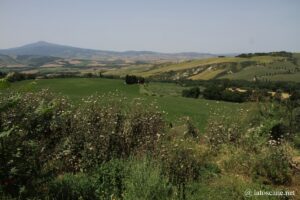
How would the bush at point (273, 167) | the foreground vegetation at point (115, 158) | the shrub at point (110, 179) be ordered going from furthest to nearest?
1. the bush at point (273, 167)
2. the shrub at point (110, 179)
3. the foreground vegetation at point (115, 158)

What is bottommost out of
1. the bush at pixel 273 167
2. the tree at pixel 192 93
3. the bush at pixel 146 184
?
the tree at pixel 192 93

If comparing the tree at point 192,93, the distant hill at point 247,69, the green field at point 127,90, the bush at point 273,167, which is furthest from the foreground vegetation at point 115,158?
the distant hill at point 247,69

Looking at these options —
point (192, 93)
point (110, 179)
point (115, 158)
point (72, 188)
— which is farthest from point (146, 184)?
point (192, 93)

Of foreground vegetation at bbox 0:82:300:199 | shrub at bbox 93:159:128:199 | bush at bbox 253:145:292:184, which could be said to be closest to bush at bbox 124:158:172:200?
foreground vegetation at bbox 0:82:300:199

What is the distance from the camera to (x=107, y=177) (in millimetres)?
5816

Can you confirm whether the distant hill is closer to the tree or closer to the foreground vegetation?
the tree

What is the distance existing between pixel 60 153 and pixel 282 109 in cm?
1121

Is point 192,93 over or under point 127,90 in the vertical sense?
under

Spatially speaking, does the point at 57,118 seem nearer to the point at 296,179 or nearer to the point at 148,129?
the point at 148,129

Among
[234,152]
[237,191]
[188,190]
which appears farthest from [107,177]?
[234,152]

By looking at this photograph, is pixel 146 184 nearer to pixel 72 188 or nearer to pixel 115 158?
pixel 72 188

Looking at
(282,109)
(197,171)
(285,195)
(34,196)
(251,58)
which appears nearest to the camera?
(34,196)

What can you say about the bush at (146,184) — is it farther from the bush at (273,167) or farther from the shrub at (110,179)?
the bush at (273,167)

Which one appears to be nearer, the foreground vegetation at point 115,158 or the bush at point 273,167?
the foreground vegetation at point 115,158
